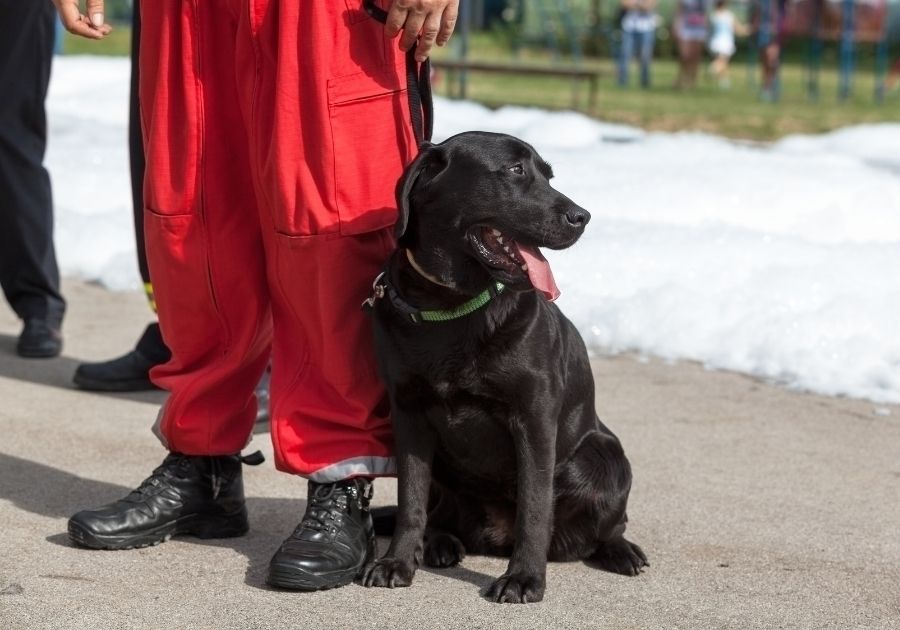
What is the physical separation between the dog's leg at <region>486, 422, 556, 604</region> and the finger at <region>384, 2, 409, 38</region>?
2.78 ft

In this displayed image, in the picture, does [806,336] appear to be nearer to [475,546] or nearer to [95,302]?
[475,546]

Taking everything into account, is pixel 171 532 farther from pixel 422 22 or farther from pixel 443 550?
pixel 422 22

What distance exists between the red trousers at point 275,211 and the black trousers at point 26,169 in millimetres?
2100

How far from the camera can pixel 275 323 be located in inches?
122

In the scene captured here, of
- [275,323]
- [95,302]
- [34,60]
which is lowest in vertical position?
[95,302]

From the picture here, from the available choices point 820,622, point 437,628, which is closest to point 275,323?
point 437,628

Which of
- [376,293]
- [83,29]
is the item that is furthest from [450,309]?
[83,29]

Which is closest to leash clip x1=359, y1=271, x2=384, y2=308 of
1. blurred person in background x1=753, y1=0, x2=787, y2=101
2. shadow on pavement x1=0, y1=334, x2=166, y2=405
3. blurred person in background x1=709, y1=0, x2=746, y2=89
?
shadow on pavement x1=0, y1=334, x2=166, y2=405

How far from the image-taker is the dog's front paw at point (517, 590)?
2.82 metres

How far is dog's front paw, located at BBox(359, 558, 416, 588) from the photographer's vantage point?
9.53 ft

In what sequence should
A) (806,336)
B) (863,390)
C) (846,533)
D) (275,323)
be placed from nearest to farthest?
(275,323) → (846,533) → (863,390) → (806,336)

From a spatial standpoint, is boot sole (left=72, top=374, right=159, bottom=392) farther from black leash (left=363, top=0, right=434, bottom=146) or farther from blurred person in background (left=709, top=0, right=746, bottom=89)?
blurred person in background (left=709, top=0, right=746, bottom=89)

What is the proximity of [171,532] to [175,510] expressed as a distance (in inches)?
2.1

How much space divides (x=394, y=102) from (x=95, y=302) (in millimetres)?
3321
